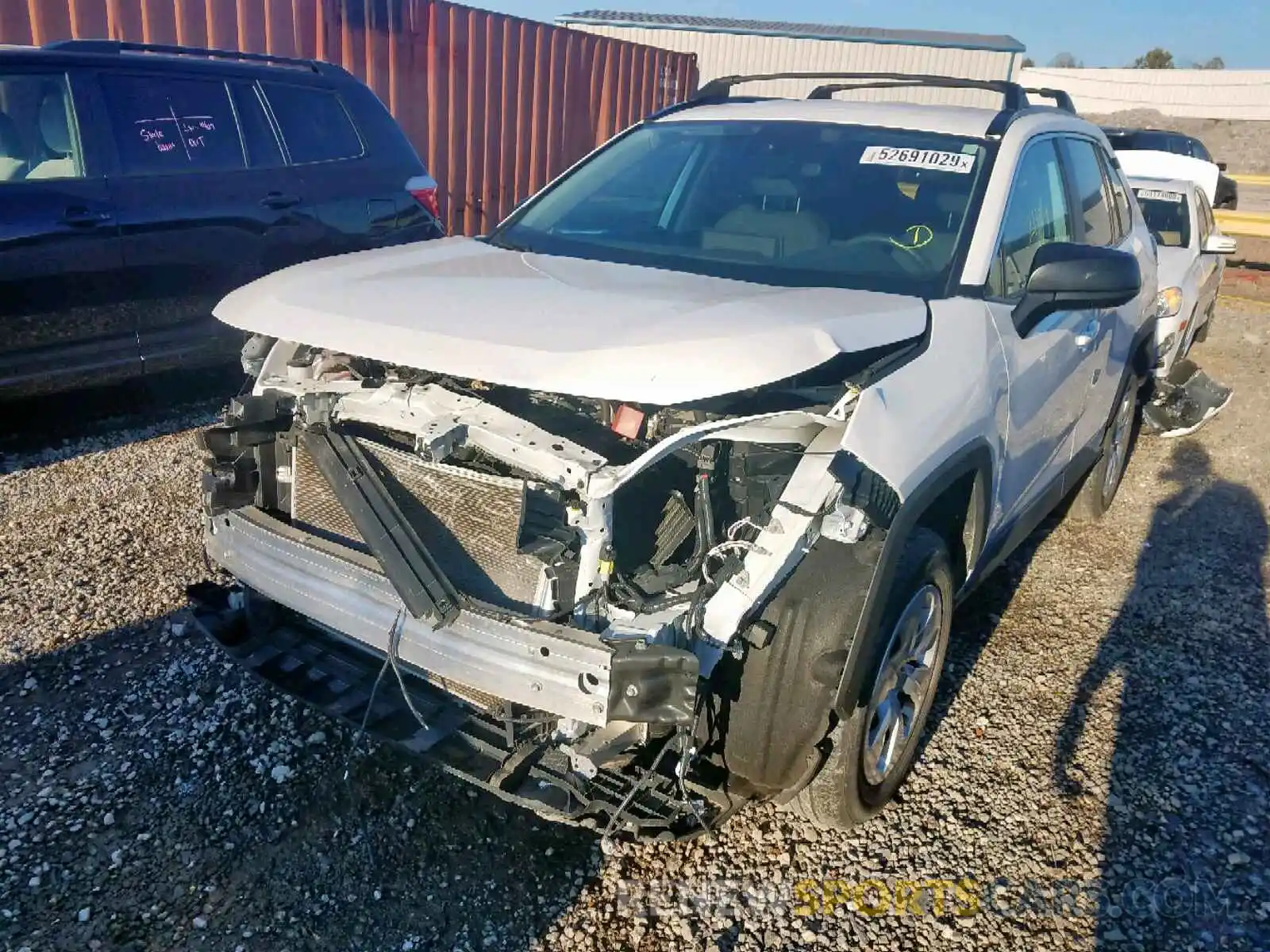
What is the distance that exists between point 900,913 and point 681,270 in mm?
1951

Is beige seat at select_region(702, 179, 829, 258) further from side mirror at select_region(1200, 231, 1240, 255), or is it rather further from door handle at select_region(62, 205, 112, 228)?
side mirror at select_region(1200, 231, 1240, 255)

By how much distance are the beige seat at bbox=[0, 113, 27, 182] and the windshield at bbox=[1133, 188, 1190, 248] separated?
316 inches

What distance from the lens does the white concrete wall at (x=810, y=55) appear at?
27.8m

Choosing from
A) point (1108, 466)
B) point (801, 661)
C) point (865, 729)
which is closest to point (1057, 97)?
point (1108, 466)

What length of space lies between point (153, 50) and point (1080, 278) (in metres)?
4.95

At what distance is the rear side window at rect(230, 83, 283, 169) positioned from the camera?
5.64 meters

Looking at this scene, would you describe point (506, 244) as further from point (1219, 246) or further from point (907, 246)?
point (1219, 246)

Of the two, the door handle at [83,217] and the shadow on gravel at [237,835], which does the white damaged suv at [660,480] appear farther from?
the door handle at [83,217]

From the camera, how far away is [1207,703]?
12.0 ft

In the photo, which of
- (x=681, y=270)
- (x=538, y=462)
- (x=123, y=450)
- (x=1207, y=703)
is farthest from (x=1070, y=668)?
(x=123, y=450)

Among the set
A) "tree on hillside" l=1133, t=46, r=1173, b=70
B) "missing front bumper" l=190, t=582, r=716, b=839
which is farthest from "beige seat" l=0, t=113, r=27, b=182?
"tree on hillside" l=1133, t=46, r=1173, b=70

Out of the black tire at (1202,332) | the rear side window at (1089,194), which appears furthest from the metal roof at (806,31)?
the rear side window at (1089,194)

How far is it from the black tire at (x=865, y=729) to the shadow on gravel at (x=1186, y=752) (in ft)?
2.18

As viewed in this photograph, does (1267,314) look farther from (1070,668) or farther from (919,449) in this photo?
(919,449)
